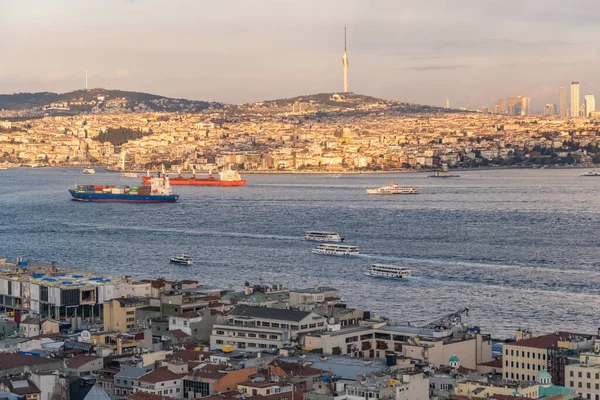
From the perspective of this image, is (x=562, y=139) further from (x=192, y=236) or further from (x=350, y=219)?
(x=192, y=236)

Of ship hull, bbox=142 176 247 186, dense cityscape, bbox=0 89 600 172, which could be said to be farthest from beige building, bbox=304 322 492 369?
dense cityscape, bbox=0 89 600 172

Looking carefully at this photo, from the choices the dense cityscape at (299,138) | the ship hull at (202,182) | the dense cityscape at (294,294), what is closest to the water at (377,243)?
the dense cityscape at (294,294)

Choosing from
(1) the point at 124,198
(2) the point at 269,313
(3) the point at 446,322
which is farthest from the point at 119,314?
(1) the point at 124,198

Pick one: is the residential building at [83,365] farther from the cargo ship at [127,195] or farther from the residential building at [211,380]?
the cargo ship at [127,195]

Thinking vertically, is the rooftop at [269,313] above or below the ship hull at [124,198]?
above

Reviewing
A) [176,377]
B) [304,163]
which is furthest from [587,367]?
[304,163]

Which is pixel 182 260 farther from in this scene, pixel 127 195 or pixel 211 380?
pixel 127 195

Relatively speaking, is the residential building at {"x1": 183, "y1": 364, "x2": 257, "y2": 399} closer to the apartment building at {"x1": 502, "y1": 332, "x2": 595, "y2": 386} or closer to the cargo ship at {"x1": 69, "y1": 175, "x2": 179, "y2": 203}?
the apartment building at {"x1": 502, "y1": 332, "x2": 595, "y2": 386}
